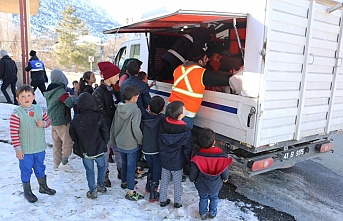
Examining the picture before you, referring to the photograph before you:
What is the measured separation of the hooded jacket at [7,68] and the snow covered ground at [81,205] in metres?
5.30

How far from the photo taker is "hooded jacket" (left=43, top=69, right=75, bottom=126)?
388cm

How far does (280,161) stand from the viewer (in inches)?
144

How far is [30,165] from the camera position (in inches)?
127

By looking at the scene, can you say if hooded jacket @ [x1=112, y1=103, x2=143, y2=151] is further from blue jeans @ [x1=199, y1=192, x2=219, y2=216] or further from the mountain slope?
the mountain slope

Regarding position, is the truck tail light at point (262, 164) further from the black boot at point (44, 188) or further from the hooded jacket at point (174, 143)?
the black boot at point (44, 188)

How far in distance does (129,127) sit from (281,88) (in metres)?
1.79

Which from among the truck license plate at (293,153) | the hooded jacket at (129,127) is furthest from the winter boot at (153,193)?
the truck license plate at (293,153)

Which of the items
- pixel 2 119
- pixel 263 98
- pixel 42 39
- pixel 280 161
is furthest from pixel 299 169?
pixel 42 39

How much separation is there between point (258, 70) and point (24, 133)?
2.61 meters

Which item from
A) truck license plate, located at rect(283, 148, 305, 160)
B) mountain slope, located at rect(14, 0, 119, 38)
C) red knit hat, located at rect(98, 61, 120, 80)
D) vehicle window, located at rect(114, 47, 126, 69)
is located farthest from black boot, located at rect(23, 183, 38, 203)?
mountain slope, located at rect(14, 0, 119, 38)

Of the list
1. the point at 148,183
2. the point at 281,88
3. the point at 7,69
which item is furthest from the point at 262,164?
the point at 7,69

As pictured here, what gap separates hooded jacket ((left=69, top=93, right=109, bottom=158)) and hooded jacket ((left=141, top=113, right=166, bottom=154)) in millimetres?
459

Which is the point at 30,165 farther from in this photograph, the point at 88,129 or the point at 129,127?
the point at 129,127

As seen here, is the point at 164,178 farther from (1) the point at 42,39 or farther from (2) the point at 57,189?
(1) the point at 42,39
